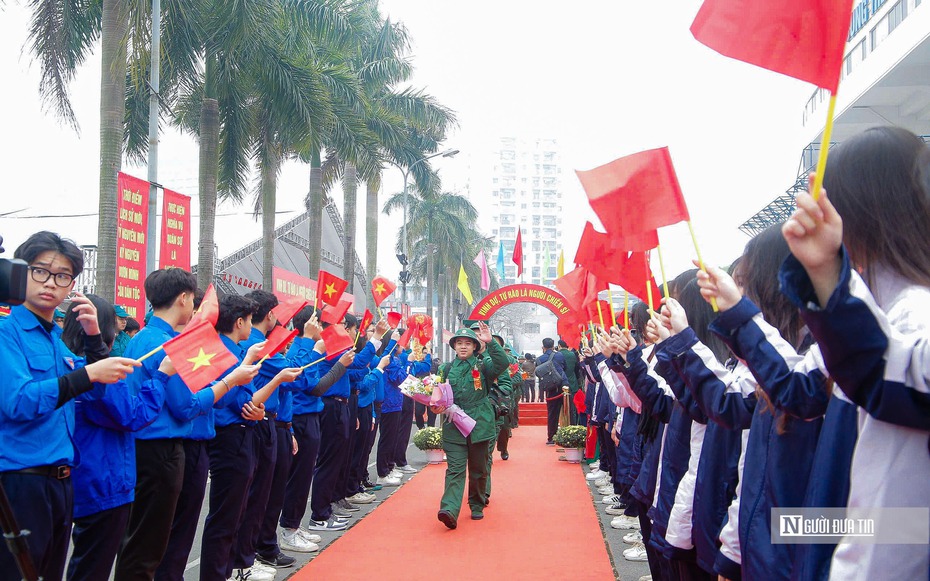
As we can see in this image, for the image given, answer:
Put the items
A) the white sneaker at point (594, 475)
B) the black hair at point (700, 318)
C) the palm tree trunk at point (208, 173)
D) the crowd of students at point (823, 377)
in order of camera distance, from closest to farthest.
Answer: the crowd of students at point (823, 377) < the black hair at point (700, 318) < the white sneaker at point (594, 475) < the palm tree trunk at point (208, 173)

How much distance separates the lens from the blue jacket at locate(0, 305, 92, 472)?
3.08m

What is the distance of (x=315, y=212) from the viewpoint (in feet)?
65.7

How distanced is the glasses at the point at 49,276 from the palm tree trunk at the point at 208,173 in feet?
38.3

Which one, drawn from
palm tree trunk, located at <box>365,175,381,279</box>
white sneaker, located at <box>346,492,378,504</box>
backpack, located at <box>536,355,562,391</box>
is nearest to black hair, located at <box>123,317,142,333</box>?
white sneaker, located at <box>346,492,378,504</box>

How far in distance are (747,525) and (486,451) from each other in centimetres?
636

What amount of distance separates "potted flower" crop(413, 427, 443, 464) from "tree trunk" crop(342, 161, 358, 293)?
1059 cm

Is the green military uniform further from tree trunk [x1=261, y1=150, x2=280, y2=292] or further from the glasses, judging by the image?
tree trunk [x1=261, y1=150, x2=280, y2=292]

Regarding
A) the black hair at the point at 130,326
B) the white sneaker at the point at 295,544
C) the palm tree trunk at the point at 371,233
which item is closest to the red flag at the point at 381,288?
the black hair at the point at 130,326

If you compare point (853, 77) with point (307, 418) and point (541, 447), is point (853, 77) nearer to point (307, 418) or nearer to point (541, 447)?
point (541, 447)

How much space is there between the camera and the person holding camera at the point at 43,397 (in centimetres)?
309

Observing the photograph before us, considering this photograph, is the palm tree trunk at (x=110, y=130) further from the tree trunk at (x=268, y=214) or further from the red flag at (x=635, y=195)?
the red flag at (x=635, y=195)

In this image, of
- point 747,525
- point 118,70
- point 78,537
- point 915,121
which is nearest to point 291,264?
point 118,70

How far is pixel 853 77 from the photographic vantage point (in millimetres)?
27156

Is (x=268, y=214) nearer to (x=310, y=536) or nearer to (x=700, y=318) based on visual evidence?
(x=310, y=536)
